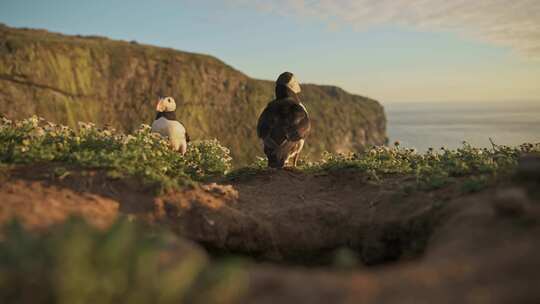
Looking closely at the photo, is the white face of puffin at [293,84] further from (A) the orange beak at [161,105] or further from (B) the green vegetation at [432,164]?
(A) the orange beak at [161,105]

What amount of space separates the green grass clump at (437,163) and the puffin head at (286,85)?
1.85 m

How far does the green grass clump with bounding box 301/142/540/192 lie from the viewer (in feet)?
23.5

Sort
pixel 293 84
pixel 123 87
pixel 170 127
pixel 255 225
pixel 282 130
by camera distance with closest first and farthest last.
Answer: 1. pixel 255 225
2. pixel 282 130
3. pixel 170 127
4. pixel 293 84
5. pixel 123 87

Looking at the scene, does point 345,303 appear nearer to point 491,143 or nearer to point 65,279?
point 65,279

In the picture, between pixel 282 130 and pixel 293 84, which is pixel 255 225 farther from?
pixel 293 84

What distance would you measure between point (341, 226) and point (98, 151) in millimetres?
4493

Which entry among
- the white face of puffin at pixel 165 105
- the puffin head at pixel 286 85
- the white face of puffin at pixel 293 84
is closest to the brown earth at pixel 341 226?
the puffin head at pixel 286 85

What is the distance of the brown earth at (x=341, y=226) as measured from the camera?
10.3 ft

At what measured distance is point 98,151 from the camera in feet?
26.9

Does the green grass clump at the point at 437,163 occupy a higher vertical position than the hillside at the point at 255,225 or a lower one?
higher

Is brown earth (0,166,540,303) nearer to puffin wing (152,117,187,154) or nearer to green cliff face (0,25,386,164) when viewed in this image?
puffin wing (152,117,187,154)

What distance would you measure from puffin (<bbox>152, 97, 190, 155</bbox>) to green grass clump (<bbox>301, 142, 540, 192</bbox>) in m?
2.98

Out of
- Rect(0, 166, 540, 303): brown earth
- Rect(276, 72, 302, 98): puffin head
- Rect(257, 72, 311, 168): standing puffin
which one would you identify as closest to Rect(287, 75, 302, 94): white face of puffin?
Rect(276, 72, 302, 98): puffin head

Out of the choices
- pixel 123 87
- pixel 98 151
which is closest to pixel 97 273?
pixel 98 151
